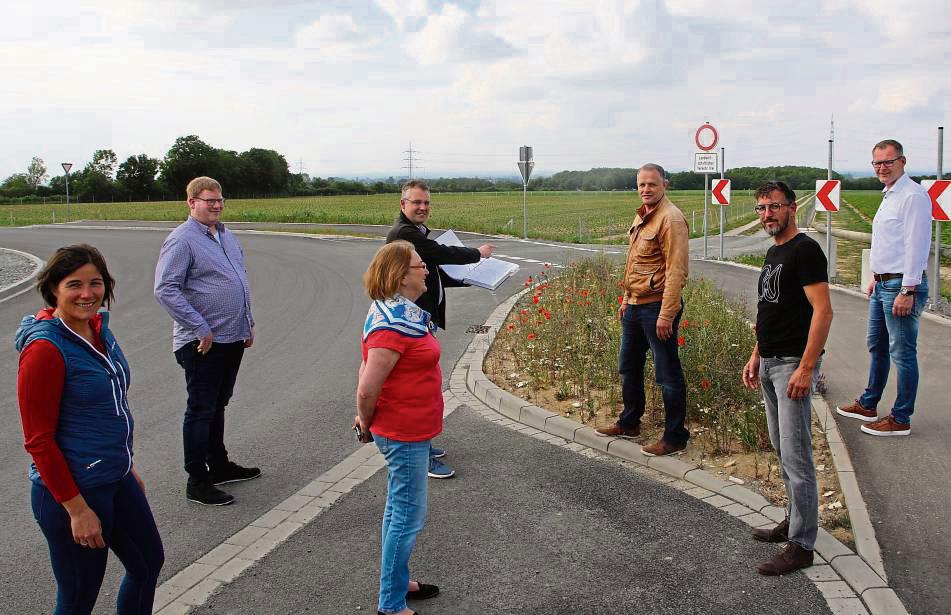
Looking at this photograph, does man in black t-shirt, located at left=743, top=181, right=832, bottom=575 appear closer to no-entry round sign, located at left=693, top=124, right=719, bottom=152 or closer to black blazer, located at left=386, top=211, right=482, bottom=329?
black blazer, located at left=386, top=211, right=482, bottom=329

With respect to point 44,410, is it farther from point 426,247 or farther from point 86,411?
point 426,247

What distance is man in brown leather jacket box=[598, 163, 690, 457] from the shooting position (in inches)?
220

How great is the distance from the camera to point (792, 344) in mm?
4219

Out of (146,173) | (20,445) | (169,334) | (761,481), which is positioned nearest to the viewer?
(761,481)

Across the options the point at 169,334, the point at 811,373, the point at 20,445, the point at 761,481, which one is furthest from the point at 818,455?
the point at 169,334

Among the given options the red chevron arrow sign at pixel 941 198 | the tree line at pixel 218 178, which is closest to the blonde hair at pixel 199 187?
the red chevron arrow sign at pixel 941 198

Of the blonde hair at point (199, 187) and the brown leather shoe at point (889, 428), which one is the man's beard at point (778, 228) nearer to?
the brown leather shoe at point (889, 428)

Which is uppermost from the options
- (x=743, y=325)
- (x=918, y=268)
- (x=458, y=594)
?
(x=918, y=268)

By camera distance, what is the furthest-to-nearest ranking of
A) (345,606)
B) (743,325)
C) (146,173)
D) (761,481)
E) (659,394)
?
(146,173) → (743,325) → (659,394) → (761,481) → (345,606)

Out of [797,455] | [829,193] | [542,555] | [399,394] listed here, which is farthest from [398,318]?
[829,193]

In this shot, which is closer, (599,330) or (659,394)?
(659,394)

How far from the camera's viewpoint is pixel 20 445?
6.44m

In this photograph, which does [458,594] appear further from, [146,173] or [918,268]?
[146,173]

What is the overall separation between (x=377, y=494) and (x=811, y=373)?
2.78m
